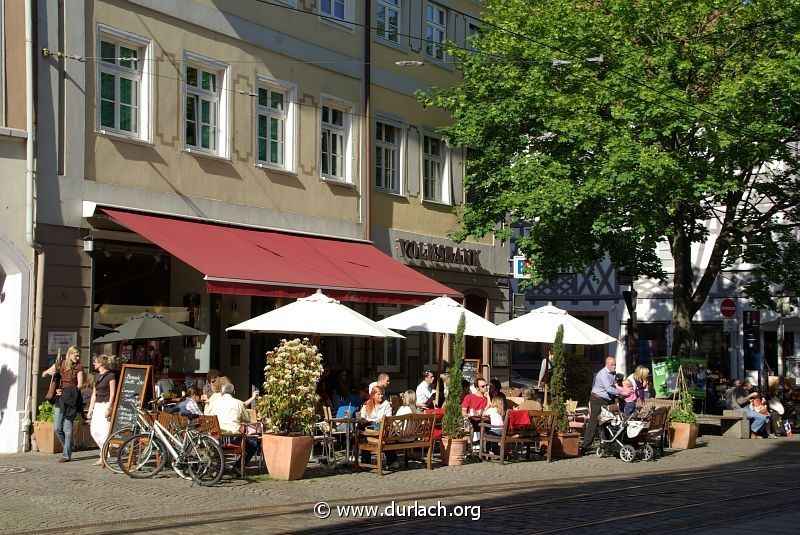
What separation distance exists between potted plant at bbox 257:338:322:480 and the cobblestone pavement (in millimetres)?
303

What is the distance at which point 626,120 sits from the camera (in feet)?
82.1

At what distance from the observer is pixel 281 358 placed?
593 inches

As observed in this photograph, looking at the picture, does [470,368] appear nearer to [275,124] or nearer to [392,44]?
[275,124]

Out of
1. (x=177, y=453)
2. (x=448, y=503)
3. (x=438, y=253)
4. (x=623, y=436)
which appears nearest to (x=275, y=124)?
(x=438, y=253)

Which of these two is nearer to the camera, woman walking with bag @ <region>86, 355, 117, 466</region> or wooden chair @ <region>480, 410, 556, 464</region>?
woman walking with bag @ <region>86, 355, 117, 466</region>

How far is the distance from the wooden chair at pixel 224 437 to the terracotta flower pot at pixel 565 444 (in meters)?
6.13

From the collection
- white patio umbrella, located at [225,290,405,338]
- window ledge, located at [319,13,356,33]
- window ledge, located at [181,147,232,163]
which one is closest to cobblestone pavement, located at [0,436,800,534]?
white patio umbrella, located at [225,290,405,338]

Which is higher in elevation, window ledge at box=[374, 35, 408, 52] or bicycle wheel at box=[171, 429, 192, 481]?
window ledge at box=[374, 35, 408, 52]

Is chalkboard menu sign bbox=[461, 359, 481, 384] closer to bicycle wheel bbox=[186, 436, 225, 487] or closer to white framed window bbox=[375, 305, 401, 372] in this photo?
white framed window bbox=[375, 305, 401, 372]

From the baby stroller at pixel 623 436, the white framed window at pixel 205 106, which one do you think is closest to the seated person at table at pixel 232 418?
the baby stroller at pixel 623 436

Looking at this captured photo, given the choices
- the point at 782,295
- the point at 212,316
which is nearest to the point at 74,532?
the point at 212,316

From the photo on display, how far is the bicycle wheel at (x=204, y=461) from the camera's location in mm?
14297

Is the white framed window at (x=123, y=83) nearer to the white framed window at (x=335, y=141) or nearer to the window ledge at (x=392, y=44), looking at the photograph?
the white framed window at (x=335, y=141)

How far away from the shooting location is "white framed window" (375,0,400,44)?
26406 millimetres
